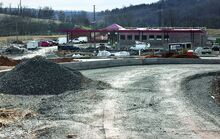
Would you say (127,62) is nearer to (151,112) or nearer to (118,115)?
(151,112)

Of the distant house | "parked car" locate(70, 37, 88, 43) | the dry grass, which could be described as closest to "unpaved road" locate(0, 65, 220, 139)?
the dry grass

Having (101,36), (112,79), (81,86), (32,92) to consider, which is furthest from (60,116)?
(101,36)

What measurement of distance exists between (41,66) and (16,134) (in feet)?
35.5

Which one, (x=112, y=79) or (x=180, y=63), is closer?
(x=112, y=79)

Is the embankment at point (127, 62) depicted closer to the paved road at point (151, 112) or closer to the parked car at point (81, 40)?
the paved road at point (151, 112)

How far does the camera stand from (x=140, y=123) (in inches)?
597

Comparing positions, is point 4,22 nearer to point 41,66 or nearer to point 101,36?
point 101,36

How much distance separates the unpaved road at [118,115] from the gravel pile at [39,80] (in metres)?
1.00

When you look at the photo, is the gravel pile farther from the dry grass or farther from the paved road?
the dry grass

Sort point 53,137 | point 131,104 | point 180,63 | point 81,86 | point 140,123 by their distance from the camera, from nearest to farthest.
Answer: point 53,137, point 140,123, point 131,104, point 81,86, point 180,63

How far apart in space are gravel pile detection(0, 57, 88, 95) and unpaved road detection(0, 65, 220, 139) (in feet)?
3.27

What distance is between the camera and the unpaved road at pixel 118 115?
13680 mm

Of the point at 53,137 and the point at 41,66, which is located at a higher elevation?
the point at 41,66

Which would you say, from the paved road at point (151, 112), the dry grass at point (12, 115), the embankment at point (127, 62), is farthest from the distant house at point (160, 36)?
the dry grass at point (12, 115)
